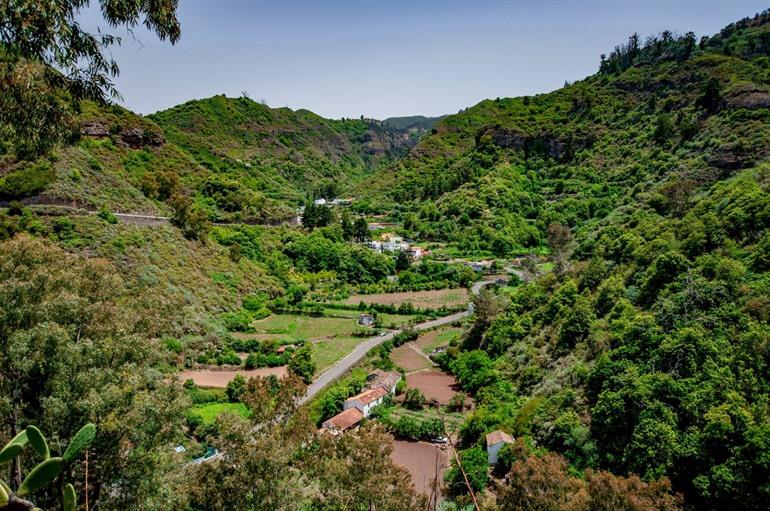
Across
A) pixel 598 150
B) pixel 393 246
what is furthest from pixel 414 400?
pixel 598 150

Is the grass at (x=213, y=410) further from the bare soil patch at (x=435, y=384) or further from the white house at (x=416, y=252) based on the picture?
the white house at (x=416, y=252)

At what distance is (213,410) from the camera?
22469 millimetres

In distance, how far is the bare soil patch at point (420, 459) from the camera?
59.0 feet

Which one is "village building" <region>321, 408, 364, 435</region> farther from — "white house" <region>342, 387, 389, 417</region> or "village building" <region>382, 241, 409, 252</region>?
"village building" <region>382, 241, 409, 252</region>

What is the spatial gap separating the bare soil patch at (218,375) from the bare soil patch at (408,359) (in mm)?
8108

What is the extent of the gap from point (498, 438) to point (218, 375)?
16.9 meters

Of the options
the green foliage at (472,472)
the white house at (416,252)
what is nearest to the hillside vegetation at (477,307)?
the green foliage at (472,472)

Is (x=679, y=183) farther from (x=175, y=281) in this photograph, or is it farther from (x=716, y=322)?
(x=175, y=281)

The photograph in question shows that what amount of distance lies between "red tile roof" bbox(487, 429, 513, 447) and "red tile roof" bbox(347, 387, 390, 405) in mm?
7050

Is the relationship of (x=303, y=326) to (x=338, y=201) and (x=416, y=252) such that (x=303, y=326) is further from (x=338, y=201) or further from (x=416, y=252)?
(x=338, y=201)

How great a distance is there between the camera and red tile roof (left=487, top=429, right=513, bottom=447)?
1831cm

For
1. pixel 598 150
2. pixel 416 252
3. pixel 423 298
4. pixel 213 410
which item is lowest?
pixel 423 298

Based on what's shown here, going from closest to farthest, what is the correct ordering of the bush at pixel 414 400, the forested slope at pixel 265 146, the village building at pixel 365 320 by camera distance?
the bush at pixel 414 400
the village building at pixel 365 320
the forested slope at pixel 265 146

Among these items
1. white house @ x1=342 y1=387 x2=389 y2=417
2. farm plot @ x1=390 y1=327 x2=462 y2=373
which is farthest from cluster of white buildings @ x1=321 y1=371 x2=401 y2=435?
farm plot @ x1=390 y1=327 x2=462 y2=373
